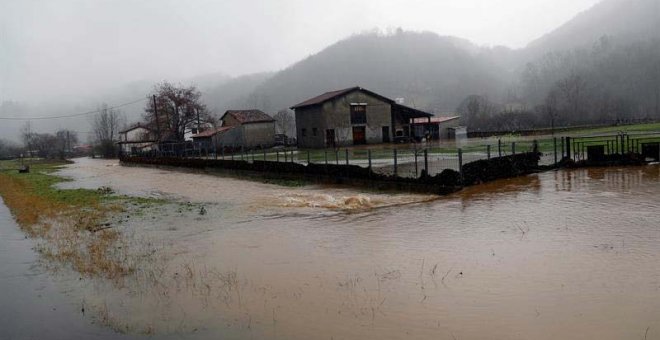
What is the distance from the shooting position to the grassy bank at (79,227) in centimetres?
1016

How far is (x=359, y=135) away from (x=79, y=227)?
46.3 m

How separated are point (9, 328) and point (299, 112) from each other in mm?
56053

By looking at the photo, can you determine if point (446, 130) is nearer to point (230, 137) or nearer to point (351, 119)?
point (351, 119)

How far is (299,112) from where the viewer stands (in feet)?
205

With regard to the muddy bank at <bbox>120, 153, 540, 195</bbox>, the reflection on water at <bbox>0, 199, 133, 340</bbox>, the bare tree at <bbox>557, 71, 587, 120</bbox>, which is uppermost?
the bare tree at <bbox>557, 71, 587, 120</bbox>

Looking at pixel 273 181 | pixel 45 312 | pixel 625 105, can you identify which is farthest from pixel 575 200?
pixel 625 105

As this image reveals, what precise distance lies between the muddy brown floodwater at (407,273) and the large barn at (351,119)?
4254 centimetres

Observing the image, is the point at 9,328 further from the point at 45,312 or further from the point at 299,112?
the point at 299,112

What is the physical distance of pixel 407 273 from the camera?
27.6ft

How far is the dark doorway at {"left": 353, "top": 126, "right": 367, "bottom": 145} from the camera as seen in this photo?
5909cm

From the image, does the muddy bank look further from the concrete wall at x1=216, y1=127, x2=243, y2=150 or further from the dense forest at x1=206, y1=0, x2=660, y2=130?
the dense forest at x1=206, y1=0, x2=660, y2=130

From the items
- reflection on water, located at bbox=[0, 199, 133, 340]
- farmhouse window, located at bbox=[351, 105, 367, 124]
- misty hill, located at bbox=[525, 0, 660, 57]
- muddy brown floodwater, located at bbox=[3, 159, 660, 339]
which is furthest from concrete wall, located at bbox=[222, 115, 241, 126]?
misty hill, located at bbox=[525, 0, 660, 57]

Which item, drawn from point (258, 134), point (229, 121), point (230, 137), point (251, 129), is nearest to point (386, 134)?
point (258, 134)

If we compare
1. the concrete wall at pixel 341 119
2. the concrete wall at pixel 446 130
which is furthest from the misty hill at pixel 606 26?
the concrete wall at pixel 341 119
